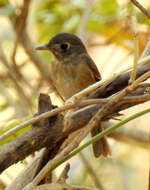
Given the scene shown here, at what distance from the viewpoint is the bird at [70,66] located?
3273 millimetres

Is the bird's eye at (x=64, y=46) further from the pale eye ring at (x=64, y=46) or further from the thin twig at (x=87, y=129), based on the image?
the thin twig at (x=87, y=129)

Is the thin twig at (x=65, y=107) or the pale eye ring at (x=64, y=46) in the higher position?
the thin twig at (x=65, y=107)

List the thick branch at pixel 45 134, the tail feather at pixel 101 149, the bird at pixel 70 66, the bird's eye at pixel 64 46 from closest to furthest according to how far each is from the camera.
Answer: the thick branch at pixel 45 134 < the tail feather at pixel 101 149 < the bird at pixel 70 66 < the bird's eye at pixel 64 46

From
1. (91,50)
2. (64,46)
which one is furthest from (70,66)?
(91,50)

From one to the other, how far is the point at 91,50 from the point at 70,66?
4.85 ft

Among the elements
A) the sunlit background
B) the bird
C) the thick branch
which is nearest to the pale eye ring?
the bird

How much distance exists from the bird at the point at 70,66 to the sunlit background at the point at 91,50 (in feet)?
0.36

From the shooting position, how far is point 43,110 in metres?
1.51

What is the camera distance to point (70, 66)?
3.38 meters

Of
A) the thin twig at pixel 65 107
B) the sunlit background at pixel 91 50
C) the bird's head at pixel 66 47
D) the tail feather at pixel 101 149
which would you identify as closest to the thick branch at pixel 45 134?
the thin twig at pixel 65 107

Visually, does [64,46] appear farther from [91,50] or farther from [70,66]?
[91,50]

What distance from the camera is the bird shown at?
10.7 feet

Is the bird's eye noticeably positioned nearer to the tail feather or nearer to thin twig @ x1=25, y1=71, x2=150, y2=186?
the tail feather

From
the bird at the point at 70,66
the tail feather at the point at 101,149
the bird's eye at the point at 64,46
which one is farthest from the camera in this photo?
the bird's eye at the point at 64,46
